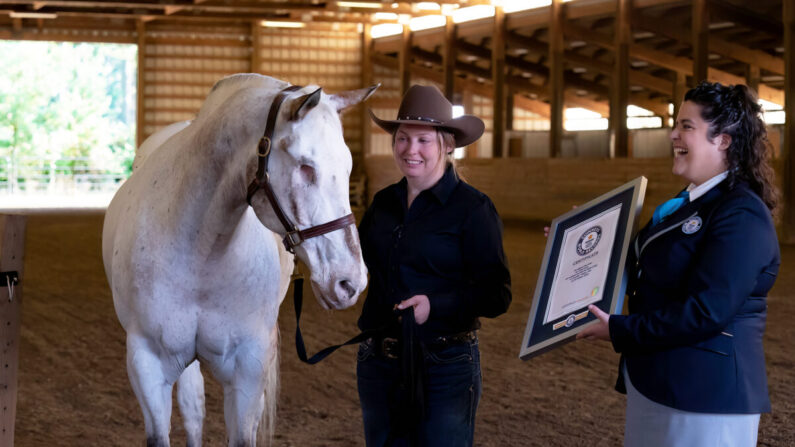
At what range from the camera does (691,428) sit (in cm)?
194

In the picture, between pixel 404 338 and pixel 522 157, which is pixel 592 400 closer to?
pixel 404 338

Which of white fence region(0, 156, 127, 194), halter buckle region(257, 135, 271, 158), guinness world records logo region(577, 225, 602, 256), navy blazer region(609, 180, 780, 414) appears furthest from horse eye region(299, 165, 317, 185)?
white fence region(0, 156, 127, 194)

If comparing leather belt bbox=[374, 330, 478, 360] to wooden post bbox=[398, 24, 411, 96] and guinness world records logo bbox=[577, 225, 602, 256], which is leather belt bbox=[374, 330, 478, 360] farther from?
wooden post bbox=[398, 24, 411, 96]

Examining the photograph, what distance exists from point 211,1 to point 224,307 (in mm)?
17882

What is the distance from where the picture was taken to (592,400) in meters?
4.67

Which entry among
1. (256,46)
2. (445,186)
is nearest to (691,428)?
(445,186)

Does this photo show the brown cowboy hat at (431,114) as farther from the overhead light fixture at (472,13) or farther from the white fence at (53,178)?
the white fence at (53,178)

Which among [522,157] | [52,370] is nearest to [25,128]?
[522,157]

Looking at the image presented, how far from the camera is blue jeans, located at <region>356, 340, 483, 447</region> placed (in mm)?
2393

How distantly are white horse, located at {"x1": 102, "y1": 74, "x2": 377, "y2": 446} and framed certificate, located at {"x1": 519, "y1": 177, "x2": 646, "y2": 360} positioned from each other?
445 mm

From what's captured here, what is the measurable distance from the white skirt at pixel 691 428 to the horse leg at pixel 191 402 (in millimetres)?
1905

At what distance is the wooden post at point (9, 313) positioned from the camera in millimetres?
3260

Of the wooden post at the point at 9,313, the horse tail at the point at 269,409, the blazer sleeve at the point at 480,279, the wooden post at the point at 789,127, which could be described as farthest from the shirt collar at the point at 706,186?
the wooden post at the point at 789,127

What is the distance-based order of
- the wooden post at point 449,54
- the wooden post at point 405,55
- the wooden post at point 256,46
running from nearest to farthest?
the wooden post at point 449,54 → the wooden post at point 405,55 → the wooden post at point 256,46
